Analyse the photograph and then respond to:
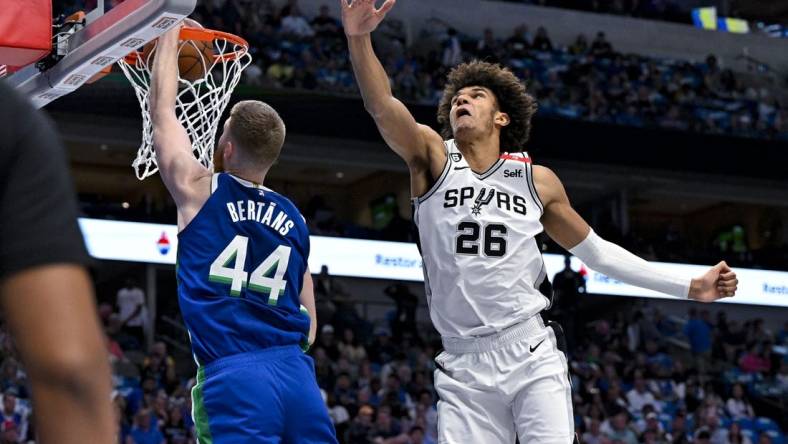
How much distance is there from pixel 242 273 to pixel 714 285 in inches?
89.5

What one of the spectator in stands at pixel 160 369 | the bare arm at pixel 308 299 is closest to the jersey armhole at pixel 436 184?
the bare arm at pixel 308 299

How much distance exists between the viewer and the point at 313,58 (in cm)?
1966

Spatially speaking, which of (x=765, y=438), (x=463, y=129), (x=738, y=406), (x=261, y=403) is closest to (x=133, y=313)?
(x=765, y=438)

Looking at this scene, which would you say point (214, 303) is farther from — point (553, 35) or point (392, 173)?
point (553, 35)

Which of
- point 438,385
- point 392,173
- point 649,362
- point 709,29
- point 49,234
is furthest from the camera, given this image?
point 709,29

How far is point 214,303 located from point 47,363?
9.19ft

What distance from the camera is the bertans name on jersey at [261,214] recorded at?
4.26m

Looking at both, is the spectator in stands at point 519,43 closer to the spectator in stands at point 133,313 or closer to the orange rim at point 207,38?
the spectator in stands at point 133,313

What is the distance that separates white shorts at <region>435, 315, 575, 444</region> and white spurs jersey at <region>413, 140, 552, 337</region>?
0.09 meters

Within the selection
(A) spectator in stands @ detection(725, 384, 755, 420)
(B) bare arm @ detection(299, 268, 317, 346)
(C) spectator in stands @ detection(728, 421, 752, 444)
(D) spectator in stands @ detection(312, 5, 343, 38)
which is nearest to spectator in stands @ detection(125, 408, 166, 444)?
(B) bare arm @ detection(299, 268, 317, 346)

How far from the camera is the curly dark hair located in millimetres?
5590

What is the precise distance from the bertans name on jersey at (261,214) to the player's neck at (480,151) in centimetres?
126

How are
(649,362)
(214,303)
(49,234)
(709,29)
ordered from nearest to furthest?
(49,234) < (214,303) < (649,362) < (709,29)

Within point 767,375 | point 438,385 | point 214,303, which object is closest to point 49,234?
point 214,303
